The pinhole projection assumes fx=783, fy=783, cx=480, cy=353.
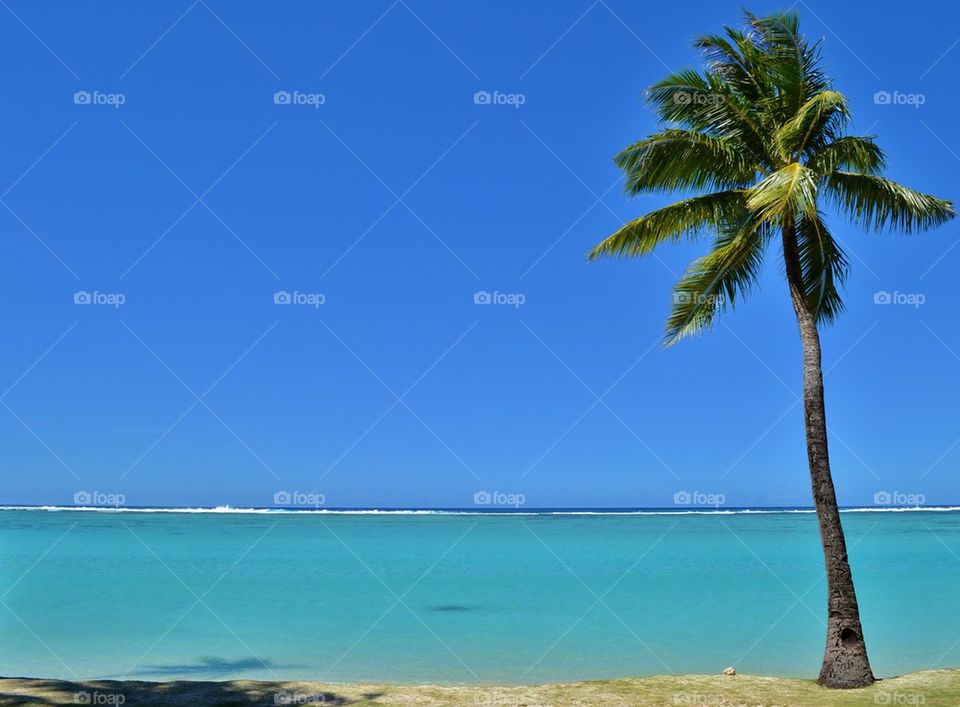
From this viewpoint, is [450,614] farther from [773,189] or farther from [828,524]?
[773,189]

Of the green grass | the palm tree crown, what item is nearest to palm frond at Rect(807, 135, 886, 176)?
the palm tree crown

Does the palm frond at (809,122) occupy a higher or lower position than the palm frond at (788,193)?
higher

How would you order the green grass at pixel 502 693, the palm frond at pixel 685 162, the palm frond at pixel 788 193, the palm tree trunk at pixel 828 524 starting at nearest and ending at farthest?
the green grass at pixel 502 693, the palm frond at pixel 788 193, the palm tree trunk at pixel 828 524, the palm frond at pixel 685 162

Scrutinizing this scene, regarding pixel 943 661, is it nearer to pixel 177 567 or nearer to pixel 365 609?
pixel 365 609

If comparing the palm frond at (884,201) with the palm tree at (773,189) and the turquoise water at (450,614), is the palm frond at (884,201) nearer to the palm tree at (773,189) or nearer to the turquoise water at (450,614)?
the palm tree at (773,189)

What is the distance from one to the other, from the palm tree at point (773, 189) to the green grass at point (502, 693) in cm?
68

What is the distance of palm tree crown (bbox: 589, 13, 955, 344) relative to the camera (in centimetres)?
1030

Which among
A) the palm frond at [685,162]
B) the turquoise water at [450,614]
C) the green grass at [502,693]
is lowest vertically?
the green grass at [502,693]

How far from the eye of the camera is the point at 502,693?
896cm

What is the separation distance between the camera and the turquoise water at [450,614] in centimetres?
1295

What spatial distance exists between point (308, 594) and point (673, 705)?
51.3 feet

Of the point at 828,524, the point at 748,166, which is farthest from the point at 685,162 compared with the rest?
the point at 828,524

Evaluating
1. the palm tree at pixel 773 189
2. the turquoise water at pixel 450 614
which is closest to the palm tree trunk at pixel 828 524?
the palm tree at pixel 773 189

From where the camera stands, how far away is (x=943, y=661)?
517 inches
